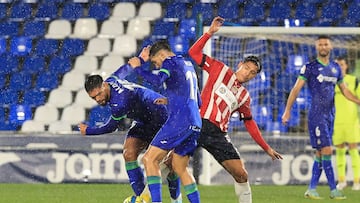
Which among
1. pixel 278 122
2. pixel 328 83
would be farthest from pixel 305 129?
pixel 328 83

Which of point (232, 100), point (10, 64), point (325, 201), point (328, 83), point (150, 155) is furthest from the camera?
point (10, 64)

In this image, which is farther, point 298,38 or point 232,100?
point 298,38

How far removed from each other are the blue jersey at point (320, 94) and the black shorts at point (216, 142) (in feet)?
11.8

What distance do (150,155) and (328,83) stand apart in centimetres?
460

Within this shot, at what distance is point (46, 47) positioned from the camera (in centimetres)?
1786

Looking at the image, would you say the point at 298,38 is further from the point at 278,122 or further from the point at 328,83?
the point at 328,83

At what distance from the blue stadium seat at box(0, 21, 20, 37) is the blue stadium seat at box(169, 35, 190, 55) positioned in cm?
316

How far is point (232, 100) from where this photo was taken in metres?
8.29

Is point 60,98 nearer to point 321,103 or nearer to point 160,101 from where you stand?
point 321,103

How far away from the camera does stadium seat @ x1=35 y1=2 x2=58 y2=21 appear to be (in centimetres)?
1859

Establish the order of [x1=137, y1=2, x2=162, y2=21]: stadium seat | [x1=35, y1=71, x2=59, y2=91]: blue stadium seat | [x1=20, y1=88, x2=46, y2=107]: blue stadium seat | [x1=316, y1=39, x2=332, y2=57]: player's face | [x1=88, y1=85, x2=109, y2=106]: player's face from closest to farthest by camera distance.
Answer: [x1=88, y1=85, x2=109, y2=106]: player's face
[x1=316, y1=39, x2=332, y2=57]: player's face
[x1=20, y1=88, x2=46, y2=107]: blue stadium seat
[x1=35, y1=71, x2=59, y2=91]: blue stadium seat
[x1=137, y1=2, x2=162, y2=21]: stadium seat

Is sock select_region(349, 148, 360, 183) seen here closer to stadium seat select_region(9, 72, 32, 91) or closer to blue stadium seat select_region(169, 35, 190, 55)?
blue stadium seat select_region(169, 35, 190, 55)

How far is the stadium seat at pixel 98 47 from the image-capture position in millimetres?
17797

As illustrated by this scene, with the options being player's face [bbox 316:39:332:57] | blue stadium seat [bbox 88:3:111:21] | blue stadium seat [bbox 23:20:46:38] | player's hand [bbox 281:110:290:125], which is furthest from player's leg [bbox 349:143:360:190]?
blue stadium seat [bbox 23:20:46:38]
